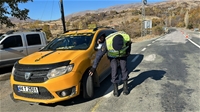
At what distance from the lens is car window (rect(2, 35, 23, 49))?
789 centimetres

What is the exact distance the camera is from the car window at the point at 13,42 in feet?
25.9

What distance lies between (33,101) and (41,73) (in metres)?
0.61

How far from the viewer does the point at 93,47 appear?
4.88 m

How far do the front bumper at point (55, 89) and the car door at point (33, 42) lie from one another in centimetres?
486

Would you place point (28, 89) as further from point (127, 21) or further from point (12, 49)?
point (127, 21)

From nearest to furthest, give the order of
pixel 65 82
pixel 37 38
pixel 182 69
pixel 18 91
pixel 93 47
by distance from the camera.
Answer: pixel 65 82, pixel 18 91, pixel 93 47, pixel 182 69, pixel 37 38

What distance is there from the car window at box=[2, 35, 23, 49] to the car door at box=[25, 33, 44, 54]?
1.15 feet

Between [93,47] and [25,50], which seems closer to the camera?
[93,47]

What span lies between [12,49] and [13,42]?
1.07 feet

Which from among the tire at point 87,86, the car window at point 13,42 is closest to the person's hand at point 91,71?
the tire at point 87,86

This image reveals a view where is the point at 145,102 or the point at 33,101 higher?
the point at 33,101

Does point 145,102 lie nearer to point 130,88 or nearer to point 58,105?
point 130,88

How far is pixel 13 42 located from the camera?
8102 millimetres

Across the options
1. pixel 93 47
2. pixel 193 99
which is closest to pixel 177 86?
pixel 193 99
